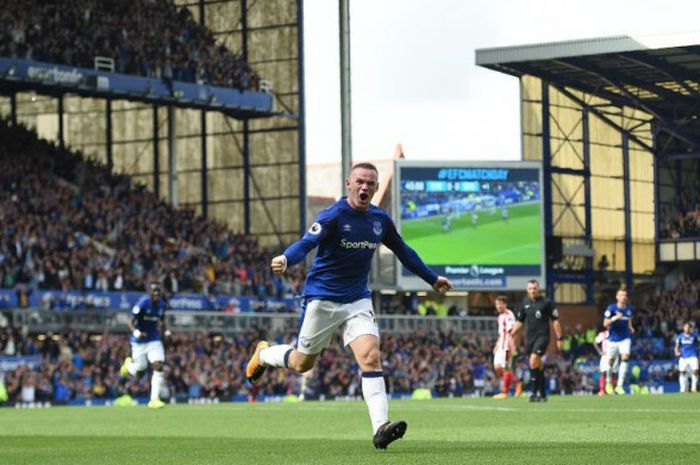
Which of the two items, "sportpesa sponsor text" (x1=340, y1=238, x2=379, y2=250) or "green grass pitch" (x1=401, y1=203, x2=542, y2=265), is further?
"green grass pitch" (x1=401, y1=203, x2=542, y2=265)

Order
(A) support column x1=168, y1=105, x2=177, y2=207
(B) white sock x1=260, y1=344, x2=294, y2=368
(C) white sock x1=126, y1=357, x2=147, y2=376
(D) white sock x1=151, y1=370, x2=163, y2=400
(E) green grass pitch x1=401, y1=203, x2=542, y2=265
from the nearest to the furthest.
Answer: (B) white sock x1=260, y1=344, x2=294, y2=368, (C) white sock x1=126, y1=357, x2=147, y2=376, (D) white sock x1=151, y1=370, x2=163, y2=400, (A) support column x1=168, y1=105, x2=177, y2=207, (E) green grass pitch x1=401, y1=203, x2=542, y2=265

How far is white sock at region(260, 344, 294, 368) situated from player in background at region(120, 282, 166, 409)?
40.6ft

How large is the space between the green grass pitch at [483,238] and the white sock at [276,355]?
44298 mm

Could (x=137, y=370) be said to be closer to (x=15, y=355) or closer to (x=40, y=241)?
(x=15, y=355)

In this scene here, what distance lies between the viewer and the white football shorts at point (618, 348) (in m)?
33.1

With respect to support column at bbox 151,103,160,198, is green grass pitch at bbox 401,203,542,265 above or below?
below

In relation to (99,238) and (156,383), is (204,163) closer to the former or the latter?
(99,238)

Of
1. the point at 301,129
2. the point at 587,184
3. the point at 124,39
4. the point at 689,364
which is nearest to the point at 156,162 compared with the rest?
the point at 301,129

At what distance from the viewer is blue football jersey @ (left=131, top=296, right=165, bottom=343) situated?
26531mm

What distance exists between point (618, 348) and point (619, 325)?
54 centimetres

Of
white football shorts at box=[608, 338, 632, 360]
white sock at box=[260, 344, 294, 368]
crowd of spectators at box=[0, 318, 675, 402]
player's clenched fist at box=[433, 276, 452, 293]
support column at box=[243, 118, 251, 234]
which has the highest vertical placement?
support column at box=[243, 118, 251, 234]

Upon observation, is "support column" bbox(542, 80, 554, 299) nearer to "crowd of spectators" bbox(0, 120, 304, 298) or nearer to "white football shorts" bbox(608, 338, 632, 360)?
"crowd of spectators" bbox(0, 120, 304, 298)

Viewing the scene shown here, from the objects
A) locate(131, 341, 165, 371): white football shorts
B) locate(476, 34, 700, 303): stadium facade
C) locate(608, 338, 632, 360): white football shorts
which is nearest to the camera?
locate(131, 341, 165, 371): white football shorts

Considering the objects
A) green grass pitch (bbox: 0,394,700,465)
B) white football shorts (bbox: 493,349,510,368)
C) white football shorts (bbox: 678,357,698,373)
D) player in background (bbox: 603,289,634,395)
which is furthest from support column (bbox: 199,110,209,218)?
green grass pitch (bbox: 0,394,700,465)
